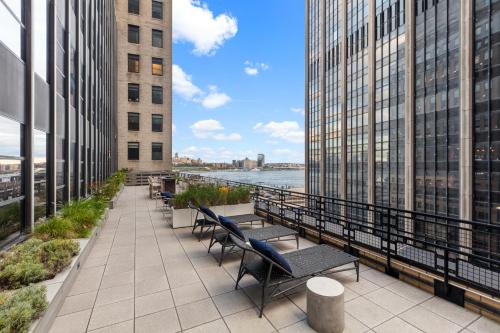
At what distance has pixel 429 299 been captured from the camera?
12.1 ft

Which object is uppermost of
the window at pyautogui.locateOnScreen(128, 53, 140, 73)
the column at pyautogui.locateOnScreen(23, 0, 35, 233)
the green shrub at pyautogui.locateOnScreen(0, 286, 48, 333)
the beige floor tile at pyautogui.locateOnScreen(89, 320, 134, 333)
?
the window at pyautogui.locateOnScreen(128, 53, 140, 73)

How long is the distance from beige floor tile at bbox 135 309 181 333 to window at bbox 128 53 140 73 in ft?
87.1

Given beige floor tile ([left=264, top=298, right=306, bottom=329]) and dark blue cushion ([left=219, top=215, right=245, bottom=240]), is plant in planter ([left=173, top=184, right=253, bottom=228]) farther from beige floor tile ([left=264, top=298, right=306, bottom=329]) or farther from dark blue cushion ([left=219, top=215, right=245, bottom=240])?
beige floor tile ([left=264, top=298, right=306, bottom=329])

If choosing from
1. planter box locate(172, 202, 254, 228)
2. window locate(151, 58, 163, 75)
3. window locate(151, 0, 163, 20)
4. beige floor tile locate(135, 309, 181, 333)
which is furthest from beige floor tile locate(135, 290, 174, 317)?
window locate(151, 0, 163, 20)

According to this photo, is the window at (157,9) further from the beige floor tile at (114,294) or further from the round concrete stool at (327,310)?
the round concrete stool at (327,310)

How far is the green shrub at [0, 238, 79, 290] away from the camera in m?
3.36

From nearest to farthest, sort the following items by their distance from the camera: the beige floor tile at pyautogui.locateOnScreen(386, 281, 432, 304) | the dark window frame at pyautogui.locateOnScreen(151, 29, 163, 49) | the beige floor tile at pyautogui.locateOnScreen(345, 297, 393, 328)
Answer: the beige floor tile at pyautogui.locateOnScreen(345, 297, 393, 328) < the beige floor tile at pyautogui.locateOnScreen(386, 281, 432, 304) < the dark window frame at pyautogui.locateOnScreen(151, 29, 163, 49)

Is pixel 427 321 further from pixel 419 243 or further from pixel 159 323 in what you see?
pixel 159 323

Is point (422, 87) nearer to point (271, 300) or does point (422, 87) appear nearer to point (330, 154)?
point (330, 154)

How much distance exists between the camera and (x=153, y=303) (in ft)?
11.8

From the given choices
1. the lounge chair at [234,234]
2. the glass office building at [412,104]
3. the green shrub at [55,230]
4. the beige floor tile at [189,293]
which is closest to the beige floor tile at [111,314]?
the beige floor tile at [189,293]

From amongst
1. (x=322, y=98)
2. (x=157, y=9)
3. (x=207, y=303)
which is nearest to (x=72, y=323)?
(x=207, y=303)

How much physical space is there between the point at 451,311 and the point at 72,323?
5.22m

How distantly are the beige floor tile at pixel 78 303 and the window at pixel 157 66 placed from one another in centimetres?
2559
